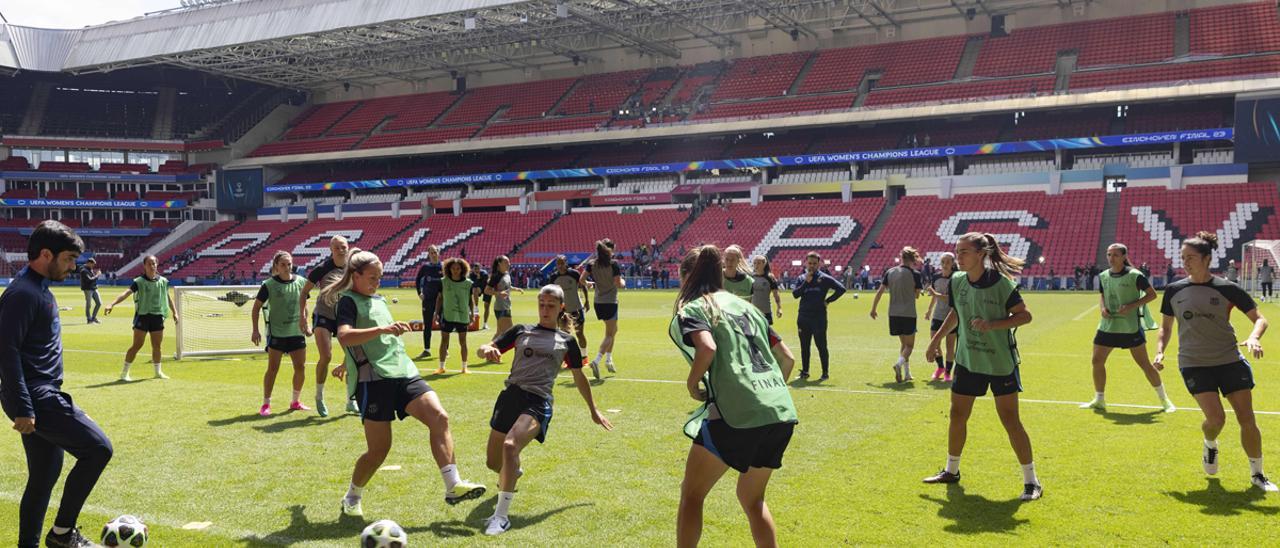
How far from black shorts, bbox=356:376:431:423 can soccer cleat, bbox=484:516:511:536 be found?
40.2 inches

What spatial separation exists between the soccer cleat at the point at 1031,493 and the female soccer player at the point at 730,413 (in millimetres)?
3082

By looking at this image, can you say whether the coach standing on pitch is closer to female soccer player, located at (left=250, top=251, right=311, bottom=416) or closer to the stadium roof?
female soccer player, located at (left=250, top=251, right=311, bottom=416)

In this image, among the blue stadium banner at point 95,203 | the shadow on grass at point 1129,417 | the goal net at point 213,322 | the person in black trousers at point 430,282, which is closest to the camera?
the shadow on grass at point 1129,417

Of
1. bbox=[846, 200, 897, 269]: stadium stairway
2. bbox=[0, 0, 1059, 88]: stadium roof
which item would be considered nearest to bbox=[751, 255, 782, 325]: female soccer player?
bbox=[846, 200, 897, 269]: stadium stairway

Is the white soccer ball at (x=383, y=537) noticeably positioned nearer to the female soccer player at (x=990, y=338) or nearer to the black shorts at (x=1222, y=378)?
the female soccer player at (x=990, y=338)

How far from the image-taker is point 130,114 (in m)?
78.1

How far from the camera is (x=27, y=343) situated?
5.22m

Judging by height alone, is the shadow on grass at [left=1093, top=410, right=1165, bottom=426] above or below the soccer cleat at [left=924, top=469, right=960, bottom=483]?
below

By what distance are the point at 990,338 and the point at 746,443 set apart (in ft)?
10.6

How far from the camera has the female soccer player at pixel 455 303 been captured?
47.9ft

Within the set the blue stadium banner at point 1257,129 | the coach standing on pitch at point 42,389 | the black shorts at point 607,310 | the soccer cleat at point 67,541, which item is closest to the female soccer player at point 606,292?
the black shorts at point 607,310

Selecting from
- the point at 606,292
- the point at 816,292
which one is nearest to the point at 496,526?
the point at 606,292

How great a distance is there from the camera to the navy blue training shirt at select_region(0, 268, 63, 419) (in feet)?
16.5

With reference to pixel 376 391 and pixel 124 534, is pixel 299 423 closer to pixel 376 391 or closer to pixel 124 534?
pixel 376 391
